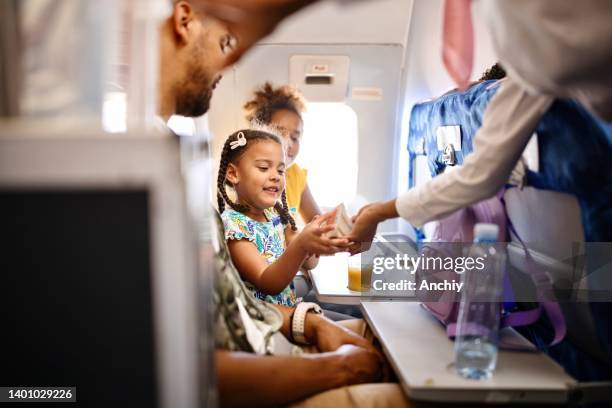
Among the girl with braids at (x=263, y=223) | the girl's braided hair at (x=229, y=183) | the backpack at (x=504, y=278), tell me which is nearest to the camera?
the backpack at (x=504, y=278)

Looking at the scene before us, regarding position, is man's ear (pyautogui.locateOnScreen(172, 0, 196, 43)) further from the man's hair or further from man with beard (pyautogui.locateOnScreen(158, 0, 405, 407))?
the man's hair

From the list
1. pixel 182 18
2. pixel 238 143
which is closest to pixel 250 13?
pixel 182 18

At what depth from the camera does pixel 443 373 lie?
104 centimetres

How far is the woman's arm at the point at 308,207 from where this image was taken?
1.57m

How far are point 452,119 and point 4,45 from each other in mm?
1131

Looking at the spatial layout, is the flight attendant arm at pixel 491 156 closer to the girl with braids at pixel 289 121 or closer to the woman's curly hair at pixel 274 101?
the girl with braids at pixel 289 121

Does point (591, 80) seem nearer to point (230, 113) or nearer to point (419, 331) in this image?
point (419, 331)

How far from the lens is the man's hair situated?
1309 millimetres

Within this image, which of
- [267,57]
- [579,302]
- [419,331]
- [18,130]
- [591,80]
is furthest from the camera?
[267,57]

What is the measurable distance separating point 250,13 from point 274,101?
2.32 feet

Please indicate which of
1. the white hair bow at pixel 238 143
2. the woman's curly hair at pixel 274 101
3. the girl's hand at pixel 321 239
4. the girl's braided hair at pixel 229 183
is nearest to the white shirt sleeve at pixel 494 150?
the girl's hand at pixel 321 239

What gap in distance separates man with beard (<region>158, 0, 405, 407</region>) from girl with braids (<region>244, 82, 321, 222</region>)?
1.24 ft

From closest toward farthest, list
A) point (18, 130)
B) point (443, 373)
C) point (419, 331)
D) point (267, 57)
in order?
point (18, 130)
point (443, 373)
point (419, 331)
point (267, 57)

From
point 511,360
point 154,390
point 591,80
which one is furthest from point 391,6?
point 154,390
